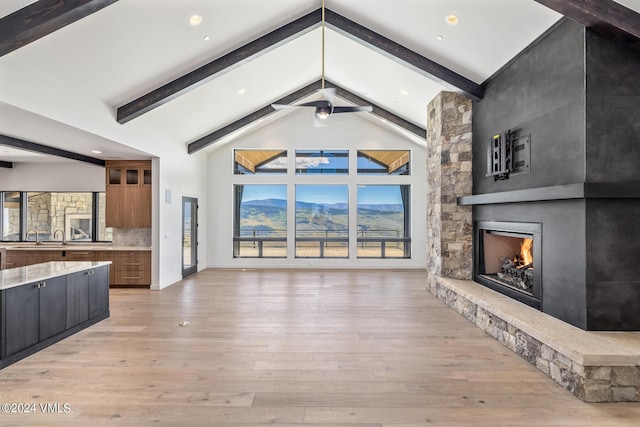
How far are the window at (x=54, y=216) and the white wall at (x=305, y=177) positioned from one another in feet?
8.86

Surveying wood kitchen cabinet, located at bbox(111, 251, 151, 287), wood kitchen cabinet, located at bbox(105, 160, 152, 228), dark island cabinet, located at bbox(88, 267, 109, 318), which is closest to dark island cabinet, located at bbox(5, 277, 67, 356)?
dark island cabinet, located at bbox(88, 267, 109, 318)

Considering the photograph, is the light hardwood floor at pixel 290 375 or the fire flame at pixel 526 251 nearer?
the light hardwood floor at pixel 290 375

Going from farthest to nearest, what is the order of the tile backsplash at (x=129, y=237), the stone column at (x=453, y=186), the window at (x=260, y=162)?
the window at (x=260, y=162) → the tile backsplash at (x=129, y=237) → the stone column at (x=453, y=186)

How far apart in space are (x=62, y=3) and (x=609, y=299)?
578cm

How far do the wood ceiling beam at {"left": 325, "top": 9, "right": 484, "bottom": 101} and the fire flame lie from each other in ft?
7.81

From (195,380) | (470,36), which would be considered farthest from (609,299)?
(195,380)

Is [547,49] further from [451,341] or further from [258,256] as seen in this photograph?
[258,256]

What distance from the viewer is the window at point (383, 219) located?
9820mm

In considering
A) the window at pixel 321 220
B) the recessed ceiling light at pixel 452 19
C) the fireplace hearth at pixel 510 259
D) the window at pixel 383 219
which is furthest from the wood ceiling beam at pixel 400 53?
the window at pixel 321 220

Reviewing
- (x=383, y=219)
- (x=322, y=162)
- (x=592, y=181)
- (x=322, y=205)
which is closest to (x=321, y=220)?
(x=322, y=205)

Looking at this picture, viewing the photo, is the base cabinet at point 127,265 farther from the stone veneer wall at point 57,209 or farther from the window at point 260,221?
the window at point 260,221

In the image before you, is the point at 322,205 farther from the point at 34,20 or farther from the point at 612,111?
the point at 34,20

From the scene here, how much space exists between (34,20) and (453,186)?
5863mm

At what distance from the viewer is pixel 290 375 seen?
330 cm
